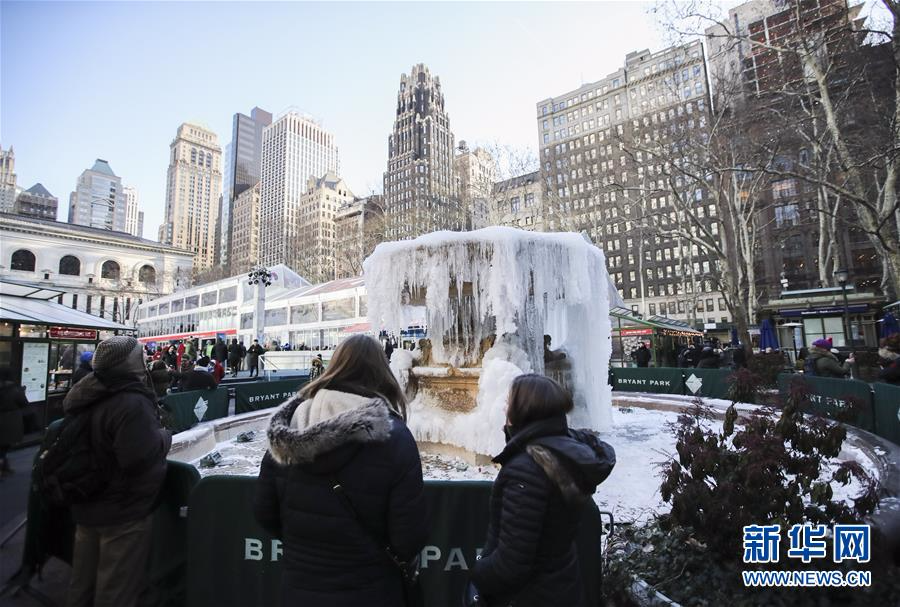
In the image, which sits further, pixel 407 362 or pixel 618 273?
pixel 618 273

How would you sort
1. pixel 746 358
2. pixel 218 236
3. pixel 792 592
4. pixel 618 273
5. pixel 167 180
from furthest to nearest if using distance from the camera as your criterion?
1. pixel 167 180
2. pixel 218 236
3. pixel 618 273
4. pixel 746 358
5. pixel 792 592

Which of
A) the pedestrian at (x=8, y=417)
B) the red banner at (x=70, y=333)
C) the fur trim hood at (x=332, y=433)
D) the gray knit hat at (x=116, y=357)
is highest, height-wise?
the red banner at (x=70, y=333)

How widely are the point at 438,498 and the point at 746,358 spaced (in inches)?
534

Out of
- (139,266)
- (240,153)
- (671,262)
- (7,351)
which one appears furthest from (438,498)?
(240,153)

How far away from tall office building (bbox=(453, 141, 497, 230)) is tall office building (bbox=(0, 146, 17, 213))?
5129 inches

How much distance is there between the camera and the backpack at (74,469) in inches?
95.8

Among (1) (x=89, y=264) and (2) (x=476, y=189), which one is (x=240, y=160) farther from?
(2) (x=476, y=189)

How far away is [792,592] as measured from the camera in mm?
2369

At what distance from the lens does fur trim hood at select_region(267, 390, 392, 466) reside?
5.28 feet

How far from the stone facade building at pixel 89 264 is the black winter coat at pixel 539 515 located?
6921 cm

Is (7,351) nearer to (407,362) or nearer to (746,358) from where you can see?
(407,362)

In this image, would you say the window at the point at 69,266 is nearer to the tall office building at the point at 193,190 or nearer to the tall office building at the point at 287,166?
the tall office building at the point at 287,166

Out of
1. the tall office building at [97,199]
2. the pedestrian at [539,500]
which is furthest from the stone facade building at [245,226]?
the pedestrian at [539,500]

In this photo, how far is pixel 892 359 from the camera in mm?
7785
